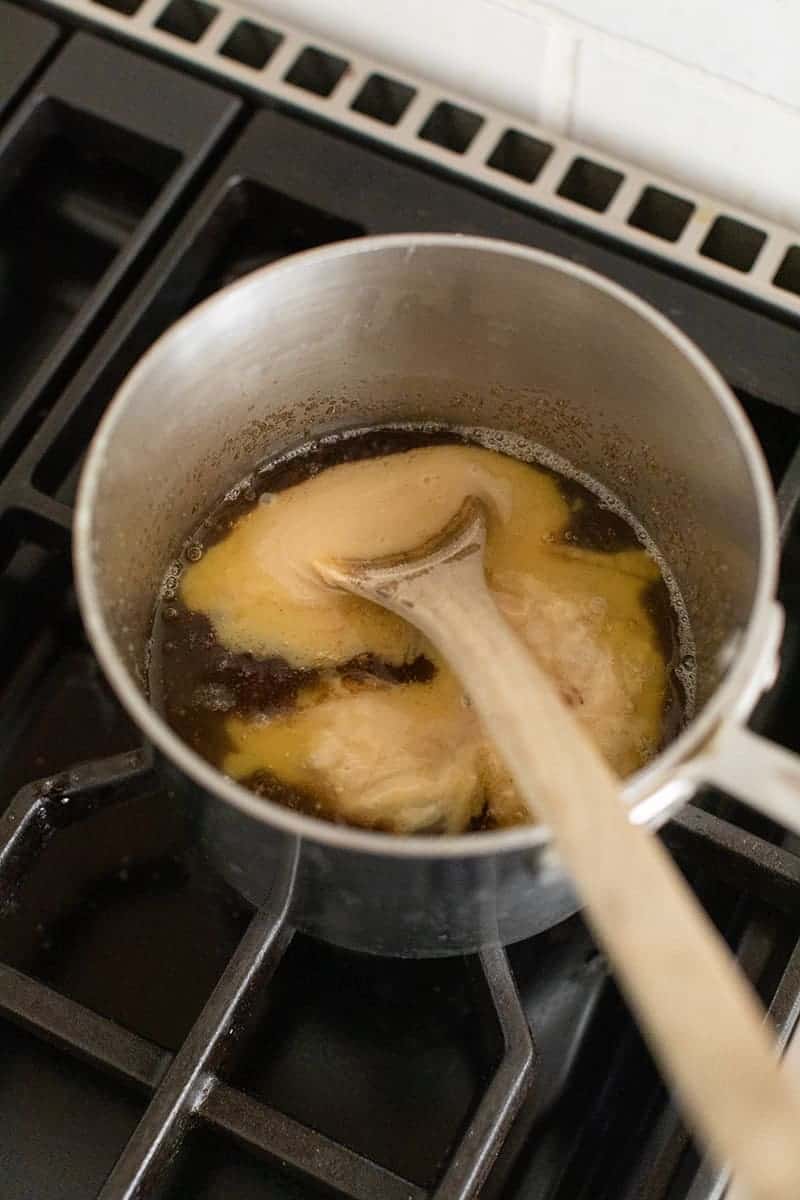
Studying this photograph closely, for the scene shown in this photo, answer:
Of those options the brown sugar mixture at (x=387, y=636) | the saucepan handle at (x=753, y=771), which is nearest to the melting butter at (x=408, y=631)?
the brown sugar mixture at (x=387, y=636)

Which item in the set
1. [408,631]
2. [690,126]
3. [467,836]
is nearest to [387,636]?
[408,631]

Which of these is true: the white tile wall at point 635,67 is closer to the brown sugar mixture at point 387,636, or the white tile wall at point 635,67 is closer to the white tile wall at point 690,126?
the white tile wall at point 690,126

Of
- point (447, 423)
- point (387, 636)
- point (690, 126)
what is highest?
point (690, 126)

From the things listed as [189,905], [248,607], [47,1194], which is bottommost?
[47,1194]

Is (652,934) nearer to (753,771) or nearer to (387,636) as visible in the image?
(753,771)

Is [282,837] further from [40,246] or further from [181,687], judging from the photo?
[40,246]

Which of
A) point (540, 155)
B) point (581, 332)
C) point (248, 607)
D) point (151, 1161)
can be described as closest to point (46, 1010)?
point (151, 1161)
